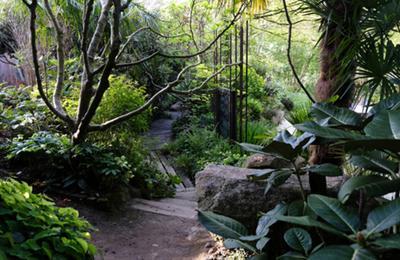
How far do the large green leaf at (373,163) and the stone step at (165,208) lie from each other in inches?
75.4

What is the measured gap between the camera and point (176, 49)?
7.40 meters

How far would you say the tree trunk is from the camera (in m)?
2.71

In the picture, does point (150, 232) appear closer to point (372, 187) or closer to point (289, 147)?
point (289, 147)

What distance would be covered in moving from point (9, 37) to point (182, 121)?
12.2 ft

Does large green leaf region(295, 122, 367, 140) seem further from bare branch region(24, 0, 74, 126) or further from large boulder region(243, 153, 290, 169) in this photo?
bare branch region(24, 0, 74, 126)

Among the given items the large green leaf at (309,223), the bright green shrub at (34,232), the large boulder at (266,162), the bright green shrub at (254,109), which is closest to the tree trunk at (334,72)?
the large boulder at (266,162)

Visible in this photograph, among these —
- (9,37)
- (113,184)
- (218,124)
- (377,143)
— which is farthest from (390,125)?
(9,37)

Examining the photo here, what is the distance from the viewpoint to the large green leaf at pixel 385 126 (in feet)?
3.43

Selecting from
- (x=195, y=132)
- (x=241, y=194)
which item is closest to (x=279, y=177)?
(x=241, y=194)

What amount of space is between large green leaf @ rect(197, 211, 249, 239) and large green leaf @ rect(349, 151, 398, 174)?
48cm

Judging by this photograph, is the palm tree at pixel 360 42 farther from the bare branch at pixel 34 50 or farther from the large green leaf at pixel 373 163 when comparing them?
the bare branch at pixel 34 50

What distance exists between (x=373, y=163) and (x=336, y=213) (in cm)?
31

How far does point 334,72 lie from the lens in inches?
117

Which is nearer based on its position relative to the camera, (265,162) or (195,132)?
(265,162)
